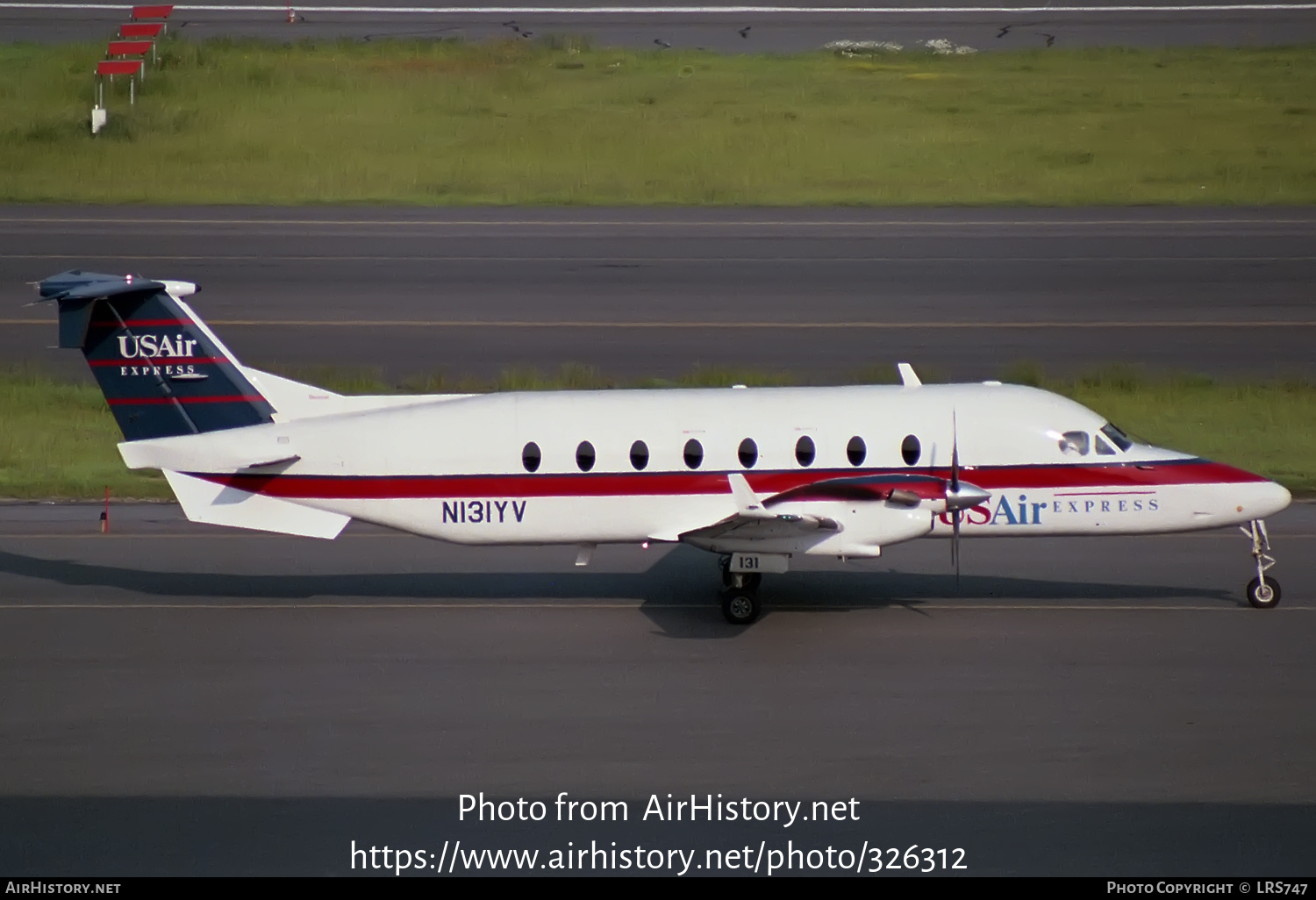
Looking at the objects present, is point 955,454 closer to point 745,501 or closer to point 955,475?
point 955,475

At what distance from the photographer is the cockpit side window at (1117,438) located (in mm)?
17163

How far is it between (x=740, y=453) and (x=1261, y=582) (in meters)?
5.96

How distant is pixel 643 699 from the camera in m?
14.5

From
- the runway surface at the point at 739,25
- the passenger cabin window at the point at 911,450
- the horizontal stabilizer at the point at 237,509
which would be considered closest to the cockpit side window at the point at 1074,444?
the passenger cabin window at the point at 911,450

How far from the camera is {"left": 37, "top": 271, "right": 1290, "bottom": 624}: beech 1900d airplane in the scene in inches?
665

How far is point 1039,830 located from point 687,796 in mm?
2726

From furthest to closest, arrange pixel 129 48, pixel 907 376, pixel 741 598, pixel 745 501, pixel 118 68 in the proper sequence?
pixel 129 48 < pixel 118 68 < pixel 907 376 < pixel 741 598 < pixel 745 501

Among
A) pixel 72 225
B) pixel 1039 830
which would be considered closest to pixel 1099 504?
pixel 1039 830

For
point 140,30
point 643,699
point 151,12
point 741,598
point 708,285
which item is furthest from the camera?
point 151,12

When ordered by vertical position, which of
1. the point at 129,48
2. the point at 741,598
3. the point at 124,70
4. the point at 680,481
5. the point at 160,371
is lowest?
the point at 741,598

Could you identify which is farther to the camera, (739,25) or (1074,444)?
(739,25)

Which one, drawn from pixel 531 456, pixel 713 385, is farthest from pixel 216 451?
pixel 713 385

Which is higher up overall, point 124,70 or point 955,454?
point 124,70

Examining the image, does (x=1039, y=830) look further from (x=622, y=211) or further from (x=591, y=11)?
(x=591, y=11)
